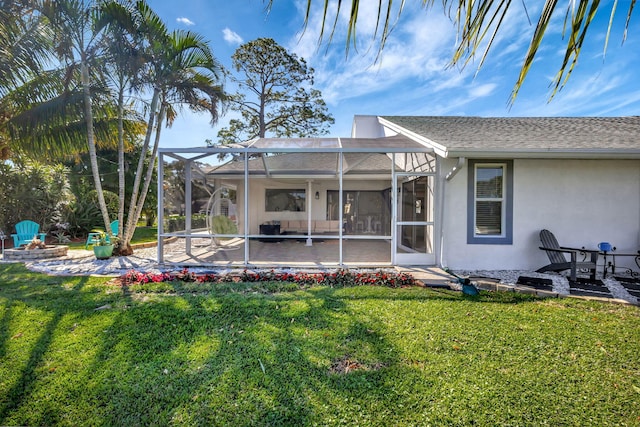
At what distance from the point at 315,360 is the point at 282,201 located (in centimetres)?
1103

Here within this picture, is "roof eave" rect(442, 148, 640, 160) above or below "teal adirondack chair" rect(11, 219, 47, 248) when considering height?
above

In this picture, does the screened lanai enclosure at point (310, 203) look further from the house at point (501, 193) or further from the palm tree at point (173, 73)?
the palm tree at point (173, 73)

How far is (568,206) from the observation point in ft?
22.3

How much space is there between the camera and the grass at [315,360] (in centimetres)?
228

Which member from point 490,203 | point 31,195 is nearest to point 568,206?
point 490,203

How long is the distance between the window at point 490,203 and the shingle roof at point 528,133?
2.21 feet

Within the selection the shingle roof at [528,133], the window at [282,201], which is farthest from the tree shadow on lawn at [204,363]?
the window at [282,201]

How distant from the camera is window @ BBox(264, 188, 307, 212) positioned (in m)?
13.6

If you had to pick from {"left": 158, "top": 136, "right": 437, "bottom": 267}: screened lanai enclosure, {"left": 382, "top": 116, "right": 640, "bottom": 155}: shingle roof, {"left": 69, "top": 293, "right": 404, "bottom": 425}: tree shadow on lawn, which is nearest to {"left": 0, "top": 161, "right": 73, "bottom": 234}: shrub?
{"left": 158, "top": 136, "right": 437, "bottom": 267}: screened lanai enclosure

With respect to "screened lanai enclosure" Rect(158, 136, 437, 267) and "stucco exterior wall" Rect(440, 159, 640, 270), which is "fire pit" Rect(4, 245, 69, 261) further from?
"stucco exterior wall" Rect(440, 159, 640, 270)

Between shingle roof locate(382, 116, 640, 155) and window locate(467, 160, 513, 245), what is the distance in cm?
67

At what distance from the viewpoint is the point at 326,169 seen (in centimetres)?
1028

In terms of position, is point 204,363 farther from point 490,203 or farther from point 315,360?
point 490,203

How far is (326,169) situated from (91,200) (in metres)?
11.9
